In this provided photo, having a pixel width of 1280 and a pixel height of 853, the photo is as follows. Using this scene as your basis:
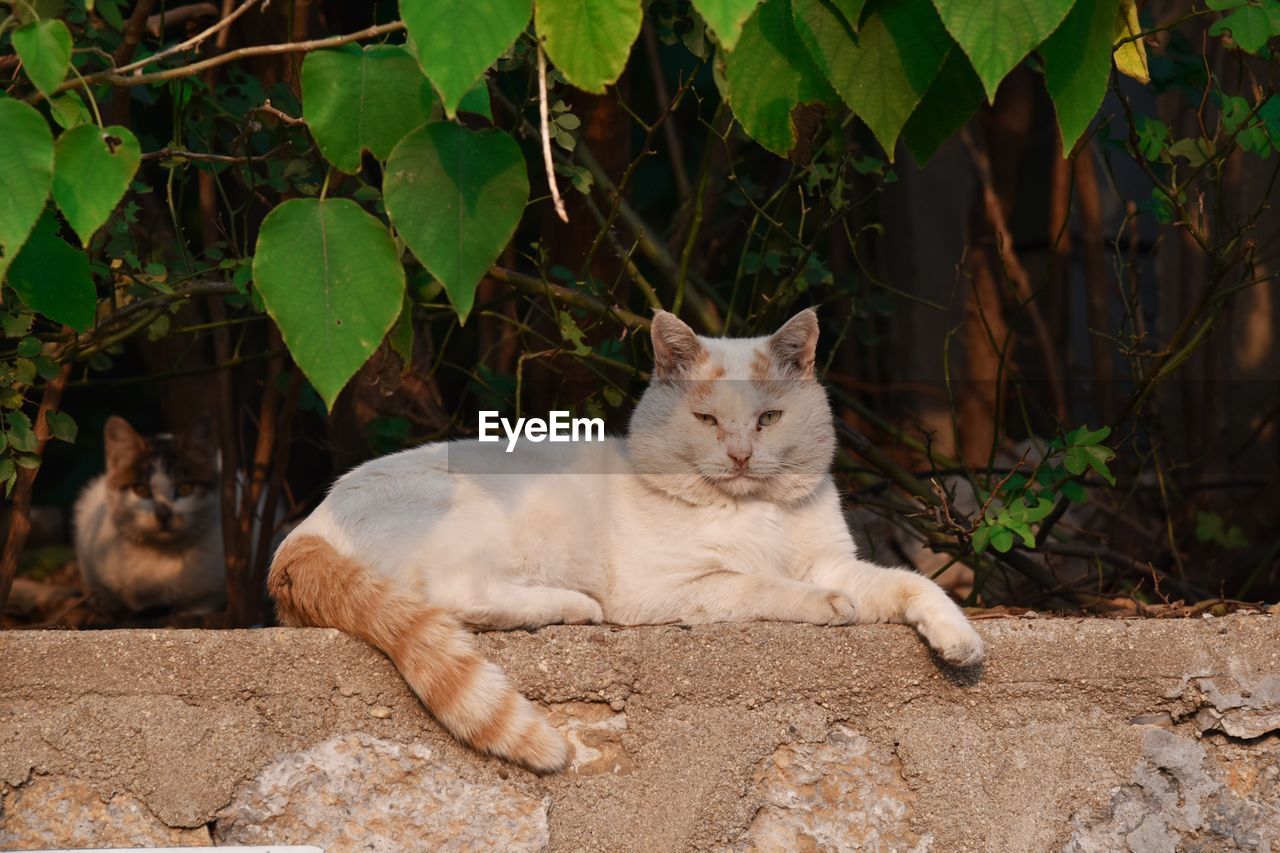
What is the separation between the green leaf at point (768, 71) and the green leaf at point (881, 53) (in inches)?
2.0

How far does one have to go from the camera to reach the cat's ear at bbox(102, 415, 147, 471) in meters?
4.69

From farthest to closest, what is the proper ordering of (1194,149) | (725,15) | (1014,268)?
(1014,268) → (1194,149) → (725,15)

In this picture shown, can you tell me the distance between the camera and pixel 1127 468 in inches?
181

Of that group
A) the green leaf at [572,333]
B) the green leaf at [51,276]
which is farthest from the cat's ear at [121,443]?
the green leaf at [51,276]

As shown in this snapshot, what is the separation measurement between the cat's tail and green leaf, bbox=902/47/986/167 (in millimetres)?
1039

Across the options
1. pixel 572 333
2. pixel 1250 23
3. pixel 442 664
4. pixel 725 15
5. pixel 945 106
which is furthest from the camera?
pixel 572 333

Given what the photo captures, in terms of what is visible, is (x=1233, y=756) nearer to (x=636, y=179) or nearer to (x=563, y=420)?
(x=563, y=420)

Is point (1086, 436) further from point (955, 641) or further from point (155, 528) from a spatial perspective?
point (155, 528)

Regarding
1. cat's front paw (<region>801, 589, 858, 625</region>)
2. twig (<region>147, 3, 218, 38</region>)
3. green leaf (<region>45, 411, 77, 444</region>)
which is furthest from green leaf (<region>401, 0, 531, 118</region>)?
twig (<region>147, 3, 218, 38</region>)

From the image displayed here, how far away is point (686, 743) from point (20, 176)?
1337mm

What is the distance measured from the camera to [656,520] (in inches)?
108

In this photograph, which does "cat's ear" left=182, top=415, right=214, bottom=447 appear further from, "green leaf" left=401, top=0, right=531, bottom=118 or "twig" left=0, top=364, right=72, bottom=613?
"green leaf" left=401, top=0, right=531, bottom=118

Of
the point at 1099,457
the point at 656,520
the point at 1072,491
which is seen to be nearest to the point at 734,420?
the point at 656,520

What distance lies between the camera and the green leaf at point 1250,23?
2.50 meters
